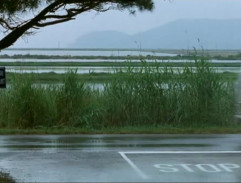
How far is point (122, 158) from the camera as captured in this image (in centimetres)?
994

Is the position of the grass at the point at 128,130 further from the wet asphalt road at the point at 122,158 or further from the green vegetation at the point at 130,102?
the wet asphalt road at the point at 122,158

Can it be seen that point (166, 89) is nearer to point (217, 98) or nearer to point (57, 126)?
point (217, 98)

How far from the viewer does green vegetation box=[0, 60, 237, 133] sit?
14.8 meters

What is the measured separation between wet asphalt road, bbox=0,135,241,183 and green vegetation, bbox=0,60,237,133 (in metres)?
1.93

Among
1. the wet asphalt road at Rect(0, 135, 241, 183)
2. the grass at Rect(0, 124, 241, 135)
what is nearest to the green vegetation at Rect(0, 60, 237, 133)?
the grass at Rect(0, 124, 241, 135)

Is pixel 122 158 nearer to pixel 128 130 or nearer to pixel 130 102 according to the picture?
pixel 128 130

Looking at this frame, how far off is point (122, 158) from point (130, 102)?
540 centimetres

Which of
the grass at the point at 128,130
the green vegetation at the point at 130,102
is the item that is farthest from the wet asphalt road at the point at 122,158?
the green vegetation at the point at 130,102

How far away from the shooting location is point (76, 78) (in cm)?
1565

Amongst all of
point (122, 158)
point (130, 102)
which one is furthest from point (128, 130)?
point (122, 158)

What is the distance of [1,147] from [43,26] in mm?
4037

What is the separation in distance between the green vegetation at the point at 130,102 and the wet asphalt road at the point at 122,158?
6.33ft

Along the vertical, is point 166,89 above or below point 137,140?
above

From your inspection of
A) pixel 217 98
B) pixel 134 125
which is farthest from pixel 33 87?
pixel 217 98
